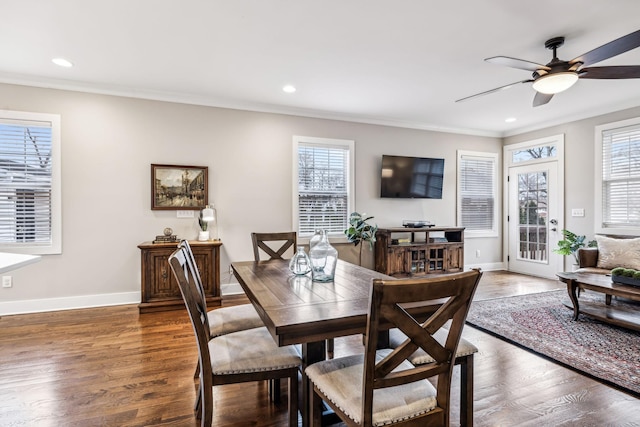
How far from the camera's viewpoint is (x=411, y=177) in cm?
564

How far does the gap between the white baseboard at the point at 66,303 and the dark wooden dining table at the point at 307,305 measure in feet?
8.69

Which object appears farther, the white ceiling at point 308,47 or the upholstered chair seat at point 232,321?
the white ceiling at point 308,47

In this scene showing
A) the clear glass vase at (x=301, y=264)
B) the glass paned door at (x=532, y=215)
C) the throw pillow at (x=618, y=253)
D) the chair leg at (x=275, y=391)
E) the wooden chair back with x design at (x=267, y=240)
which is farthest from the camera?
the glass paned door at (x=532, y=215)

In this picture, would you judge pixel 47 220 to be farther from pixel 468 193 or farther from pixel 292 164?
pixel 468 193

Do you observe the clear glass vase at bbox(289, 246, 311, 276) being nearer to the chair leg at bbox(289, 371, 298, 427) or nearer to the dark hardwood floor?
the chair leg at bbox(289, 371, 298, 427)

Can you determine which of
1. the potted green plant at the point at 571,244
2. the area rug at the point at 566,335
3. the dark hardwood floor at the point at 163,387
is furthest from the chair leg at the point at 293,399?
the potted green plant at the point at 571,244

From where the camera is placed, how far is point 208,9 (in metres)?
2.52

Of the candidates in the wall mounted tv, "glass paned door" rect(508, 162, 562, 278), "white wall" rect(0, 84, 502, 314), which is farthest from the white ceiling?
"glass paned door" rect(508, 162, 562, 278)

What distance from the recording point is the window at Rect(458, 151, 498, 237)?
6.22m

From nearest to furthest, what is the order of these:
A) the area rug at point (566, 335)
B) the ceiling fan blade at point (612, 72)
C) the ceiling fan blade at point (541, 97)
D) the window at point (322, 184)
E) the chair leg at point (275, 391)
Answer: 1. the chair leg at point (275, 391)
2. the area rug at point (566, 335)
3. the ceiling fan blade at point (612, 72)
4. the ceiling fan blade at point (541, 97)
5. the window at point (322, 184)

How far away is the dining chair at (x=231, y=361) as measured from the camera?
59.4 inches

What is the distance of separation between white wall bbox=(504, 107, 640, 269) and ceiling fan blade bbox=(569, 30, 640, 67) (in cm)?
302

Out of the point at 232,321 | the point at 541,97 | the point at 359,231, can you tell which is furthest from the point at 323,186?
the point at 232,321

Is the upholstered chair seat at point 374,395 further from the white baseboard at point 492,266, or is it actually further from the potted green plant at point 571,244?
the white baseboard at point 492,266
